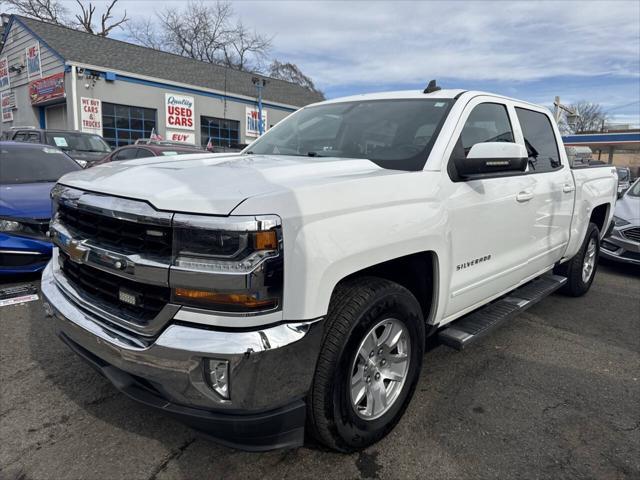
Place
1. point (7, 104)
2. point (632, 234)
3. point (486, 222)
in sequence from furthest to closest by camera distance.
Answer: point (7, 104) < point (632, 234) < point (486, 222)

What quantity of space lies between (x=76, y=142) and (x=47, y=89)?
8.87m

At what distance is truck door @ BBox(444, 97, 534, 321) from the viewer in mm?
2740

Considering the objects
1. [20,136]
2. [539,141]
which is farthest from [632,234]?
[20,136]

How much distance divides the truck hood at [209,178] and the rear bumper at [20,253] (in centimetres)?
270

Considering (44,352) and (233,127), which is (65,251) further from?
(233,127)

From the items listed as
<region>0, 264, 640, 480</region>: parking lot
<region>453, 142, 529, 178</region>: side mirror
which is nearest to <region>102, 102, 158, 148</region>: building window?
<region>0, 264, 640, 480</region>: parking lot

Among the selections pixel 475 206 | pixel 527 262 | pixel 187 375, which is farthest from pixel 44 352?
pixel 527 262

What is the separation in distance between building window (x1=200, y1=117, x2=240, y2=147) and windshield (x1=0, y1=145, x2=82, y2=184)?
17001 mm

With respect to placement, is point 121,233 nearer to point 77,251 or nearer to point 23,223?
point 77,251

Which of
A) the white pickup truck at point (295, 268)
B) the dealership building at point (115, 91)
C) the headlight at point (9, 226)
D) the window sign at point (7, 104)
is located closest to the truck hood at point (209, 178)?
the white pickup truck at point (295, 268)

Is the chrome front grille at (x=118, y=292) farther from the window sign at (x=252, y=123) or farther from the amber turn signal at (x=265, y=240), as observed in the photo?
the window sign at (x=252, y=123)

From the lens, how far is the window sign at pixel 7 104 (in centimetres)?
2305

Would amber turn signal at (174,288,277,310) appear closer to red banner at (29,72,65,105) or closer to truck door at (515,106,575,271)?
truck door at (515,106,575,271)

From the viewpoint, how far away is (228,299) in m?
1.79
